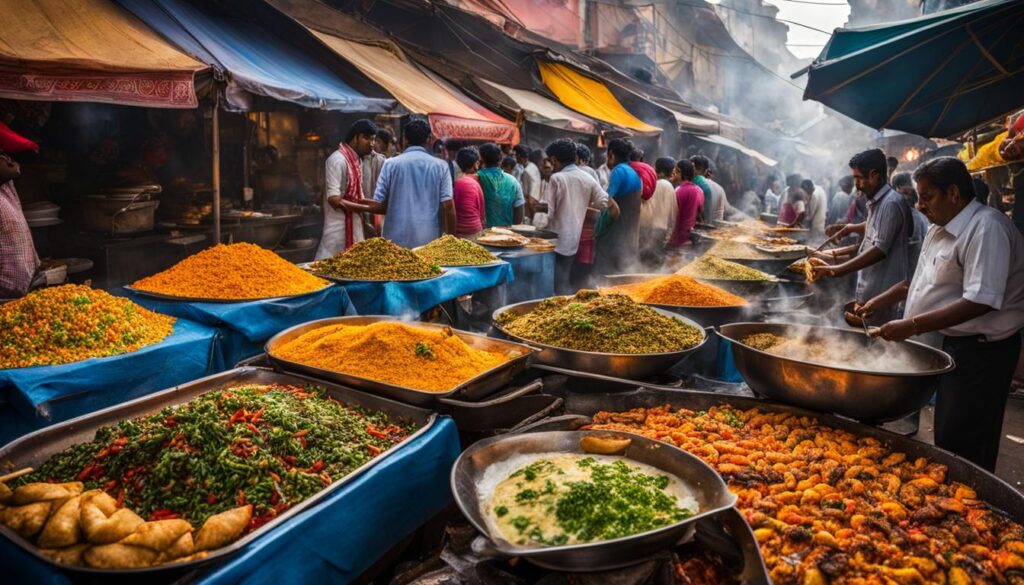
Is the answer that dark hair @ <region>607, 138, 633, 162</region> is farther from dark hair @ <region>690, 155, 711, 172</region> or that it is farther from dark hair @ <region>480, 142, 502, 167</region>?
dark hair @ <region>690, 155, 711, 172</region>

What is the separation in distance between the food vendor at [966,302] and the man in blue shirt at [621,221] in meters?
3.74

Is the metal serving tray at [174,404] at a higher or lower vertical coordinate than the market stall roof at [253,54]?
lower

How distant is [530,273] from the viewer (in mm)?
6367

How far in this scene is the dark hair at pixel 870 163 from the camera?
15.1ft

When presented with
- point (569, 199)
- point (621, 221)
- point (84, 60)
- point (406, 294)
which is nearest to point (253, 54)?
point (84, 60)

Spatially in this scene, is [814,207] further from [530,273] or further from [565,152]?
[530,273]

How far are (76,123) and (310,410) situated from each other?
714cm

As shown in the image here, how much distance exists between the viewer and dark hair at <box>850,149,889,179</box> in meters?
4.61

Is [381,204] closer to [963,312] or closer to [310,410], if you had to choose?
[310,410]

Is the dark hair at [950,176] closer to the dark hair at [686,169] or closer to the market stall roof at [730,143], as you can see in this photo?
the dark hair at [686,169]

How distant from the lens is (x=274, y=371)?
2.75 metres

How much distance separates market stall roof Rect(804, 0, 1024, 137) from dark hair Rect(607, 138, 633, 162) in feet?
6.96

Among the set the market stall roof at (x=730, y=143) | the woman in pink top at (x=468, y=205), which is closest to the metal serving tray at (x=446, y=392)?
the woman in pink top at (x=468, y=205)

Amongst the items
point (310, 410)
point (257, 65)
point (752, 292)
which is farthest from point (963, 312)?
point (257, 65)
